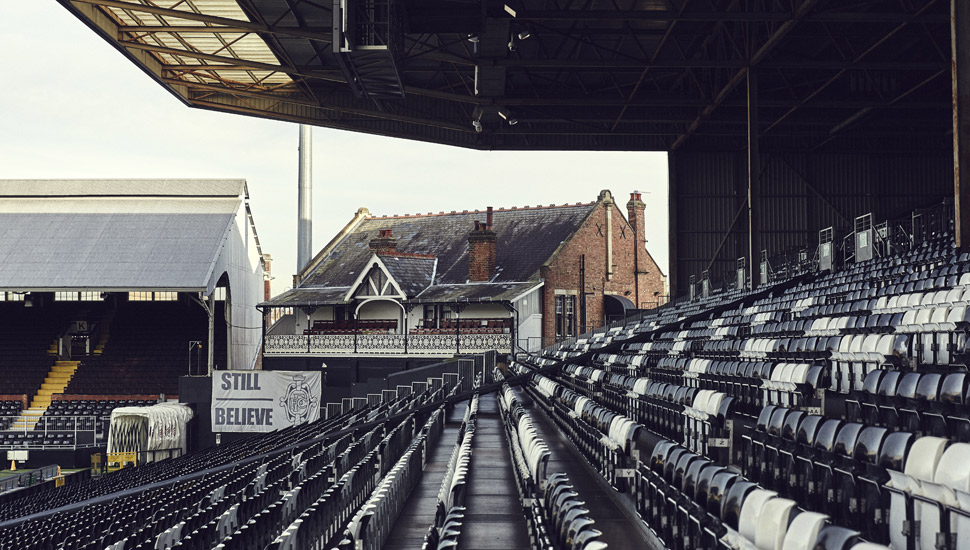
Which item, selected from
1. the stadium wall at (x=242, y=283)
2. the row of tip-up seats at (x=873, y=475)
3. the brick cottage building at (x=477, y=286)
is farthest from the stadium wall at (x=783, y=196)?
the row of tip-up seats at (x=873, y=475)

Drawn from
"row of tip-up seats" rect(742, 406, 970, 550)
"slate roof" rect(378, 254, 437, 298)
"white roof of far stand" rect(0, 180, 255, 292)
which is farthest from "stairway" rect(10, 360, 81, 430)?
"row of tip-up seats" rect(742, 406, 970, 550)

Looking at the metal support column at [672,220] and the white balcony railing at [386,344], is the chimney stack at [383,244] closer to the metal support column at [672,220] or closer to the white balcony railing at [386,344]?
the white balcony railing at [386,344]

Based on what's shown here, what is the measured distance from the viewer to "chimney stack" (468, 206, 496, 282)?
31906 millimetres

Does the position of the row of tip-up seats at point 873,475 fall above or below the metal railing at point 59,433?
above

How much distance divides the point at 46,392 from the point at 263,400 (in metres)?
9.59

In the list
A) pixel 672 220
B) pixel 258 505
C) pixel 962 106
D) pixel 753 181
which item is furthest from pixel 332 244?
pixel 258 505

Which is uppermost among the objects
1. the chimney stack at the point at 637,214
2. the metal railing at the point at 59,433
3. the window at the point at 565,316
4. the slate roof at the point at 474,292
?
the chimney stack at the point at 637,214

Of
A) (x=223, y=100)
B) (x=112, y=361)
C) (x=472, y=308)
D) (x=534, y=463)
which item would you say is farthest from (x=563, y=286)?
(x=534, y=463)

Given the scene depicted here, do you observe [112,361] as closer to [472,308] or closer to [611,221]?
[472,308]

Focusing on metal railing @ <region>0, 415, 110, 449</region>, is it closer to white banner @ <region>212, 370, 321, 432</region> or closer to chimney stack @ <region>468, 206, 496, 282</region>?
white banner @ <region>212, 370, 321, 432</region>

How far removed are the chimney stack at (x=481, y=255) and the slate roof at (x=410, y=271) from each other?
1.68 meters

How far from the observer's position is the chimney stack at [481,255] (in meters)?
31.9

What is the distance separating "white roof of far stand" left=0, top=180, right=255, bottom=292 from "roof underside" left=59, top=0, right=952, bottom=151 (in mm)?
6164

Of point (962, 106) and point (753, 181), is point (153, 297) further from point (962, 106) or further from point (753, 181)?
point (962, 106)
